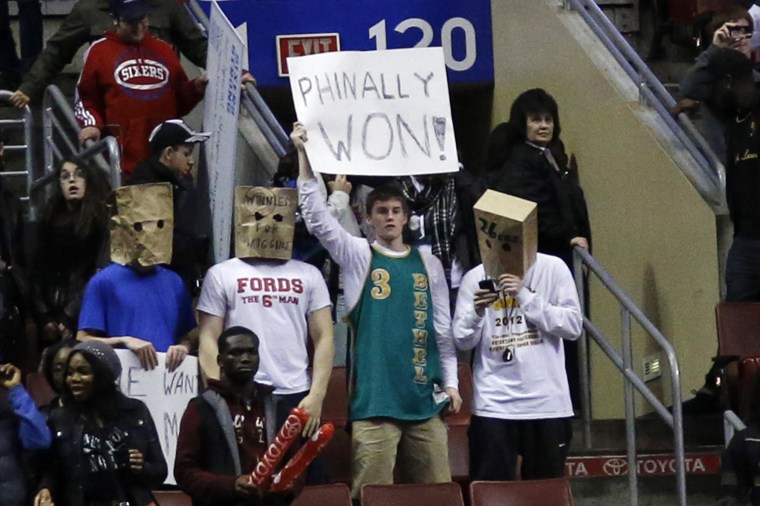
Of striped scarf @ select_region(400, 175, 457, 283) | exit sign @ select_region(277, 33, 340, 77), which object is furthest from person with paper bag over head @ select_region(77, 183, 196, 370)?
exit sign @ select_region(277, 33, 340, 77)

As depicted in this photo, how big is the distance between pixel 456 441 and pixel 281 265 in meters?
1.58

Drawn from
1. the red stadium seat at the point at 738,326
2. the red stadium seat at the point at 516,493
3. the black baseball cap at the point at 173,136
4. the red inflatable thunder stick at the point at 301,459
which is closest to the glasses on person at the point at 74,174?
the black baseball cap at the point at 173,136

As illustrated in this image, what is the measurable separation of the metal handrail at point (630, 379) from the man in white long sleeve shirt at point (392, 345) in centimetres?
119

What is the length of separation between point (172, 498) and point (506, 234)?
199cm

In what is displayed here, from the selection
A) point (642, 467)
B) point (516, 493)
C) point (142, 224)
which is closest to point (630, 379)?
point (642, 467)

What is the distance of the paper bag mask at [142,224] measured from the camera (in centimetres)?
1091

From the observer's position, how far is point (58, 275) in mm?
11906

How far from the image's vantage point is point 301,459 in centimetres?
919

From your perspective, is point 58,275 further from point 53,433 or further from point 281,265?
point 53,433

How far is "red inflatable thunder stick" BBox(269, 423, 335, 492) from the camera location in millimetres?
9148

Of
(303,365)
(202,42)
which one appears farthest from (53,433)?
(202,42)

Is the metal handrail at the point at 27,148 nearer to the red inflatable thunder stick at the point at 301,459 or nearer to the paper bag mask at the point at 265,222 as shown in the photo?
the paper bag mask at the point at 265,222

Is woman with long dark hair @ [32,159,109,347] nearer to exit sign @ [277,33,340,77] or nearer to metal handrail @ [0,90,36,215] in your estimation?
metal handrail @ [0,90,36,215]

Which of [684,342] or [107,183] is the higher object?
[107,183]
